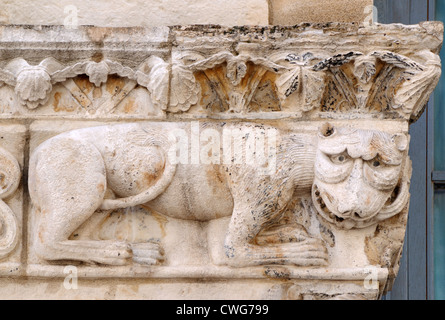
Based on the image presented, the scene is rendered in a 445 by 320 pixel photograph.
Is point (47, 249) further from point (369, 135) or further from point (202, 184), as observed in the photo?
point (369, 135)

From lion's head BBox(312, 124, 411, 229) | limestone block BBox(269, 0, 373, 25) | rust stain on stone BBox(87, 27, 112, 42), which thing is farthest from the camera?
limestone block BBox(269, 0, 373, 25)

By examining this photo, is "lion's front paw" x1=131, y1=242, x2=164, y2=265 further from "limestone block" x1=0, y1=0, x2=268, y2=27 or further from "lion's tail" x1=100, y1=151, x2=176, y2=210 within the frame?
"limestone block" x1=0, y1=0, x2=268, y2=27

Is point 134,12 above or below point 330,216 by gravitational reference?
above

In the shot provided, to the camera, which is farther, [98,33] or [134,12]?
[134,12]

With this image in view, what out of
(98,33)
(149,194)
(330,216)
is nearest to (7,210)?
(149,194)

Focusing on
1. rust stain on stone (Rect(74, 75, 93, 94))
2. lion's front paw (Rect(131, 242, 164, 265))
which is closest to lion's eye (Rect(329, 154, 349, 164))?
lion's front paw (Rect(131, 242, 164, 265))

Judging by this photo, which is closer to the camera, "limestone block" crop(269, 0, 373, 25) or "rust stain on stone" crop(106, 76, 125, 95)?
"rust stain on stone" crop(106, 76, 125, 95)

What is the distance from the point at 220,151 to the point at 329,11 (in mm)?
709

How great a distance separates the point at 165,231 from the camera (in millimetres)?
3604

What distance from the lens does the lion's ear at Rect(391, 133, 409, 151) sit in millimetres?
3502

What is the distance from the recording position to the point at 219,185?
355 cm

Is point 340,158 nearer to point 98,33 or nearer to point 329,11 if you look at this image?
point 329,11

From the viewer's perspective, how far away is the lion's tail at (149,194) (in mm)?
3518

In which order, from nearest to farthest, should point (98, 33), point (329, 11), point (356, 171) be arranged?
point (356, 171)
point (98, 33)
point (329, 11)
